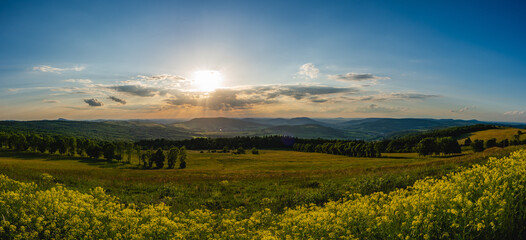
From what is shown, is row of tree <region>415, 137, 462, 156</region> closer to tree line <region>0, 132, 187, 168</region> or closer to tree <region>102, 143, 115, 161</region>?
tree line <region>0, 132, 187, 168</region>

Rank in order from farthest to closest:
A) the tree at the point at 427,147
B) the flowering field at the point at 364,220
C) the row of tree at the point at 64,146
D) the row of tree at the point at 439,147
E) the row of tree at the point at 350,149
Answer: the row of tree at the point at 350,149, the row of tree at the point at 64,146, the tree at the point at 427,147, the row of tree at the point at 439,147, the flowering field at the point at 364,220

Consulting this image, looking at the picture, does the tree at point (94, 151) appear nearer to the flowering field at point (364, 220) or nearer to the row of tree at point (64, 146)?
the row of tree at point (64, 146)

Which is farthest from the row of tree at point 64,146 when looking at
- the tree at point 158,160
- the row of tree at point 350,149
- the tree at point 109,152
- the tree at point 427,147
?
the tree at point 427,147

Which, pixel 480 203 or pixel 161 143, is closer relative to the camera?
pixel 480 203

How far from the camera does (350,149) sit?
420 feet

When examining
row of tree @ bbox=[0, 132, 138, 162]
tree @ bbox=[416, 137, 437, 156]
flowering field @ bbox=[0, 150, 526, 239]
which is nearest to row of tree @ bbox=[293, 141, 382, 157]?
tree @ bbox=[416, 137, 437, 156]

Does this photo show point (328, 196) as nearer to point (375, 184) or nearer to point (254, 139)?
point (375, 184)

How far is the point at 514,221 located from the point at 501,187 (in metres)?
1.11

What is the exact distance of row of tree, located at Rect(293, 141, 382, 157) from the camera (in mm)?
115625

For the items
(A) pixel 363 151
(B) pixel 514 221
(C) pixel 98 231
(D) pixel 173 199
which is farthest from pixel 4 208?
(A) pixel 363 151

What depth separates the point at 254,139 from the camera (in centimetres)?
19675

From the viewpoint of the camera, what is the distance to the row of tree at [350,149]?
116 m

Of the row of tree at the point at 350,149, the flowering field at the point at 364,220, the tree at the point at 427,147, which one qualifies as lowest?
the row of tree at the point at 350,149

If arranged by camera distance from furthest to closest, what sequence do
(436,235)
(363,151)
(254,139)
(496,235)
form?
(254,139)
(363,151)
(436,235)
(496,235)
